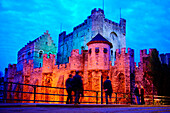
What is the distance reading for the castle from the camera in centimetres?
2338

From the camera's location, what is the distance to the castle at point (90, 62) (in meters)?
23.4

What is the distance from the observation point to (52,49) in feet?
153

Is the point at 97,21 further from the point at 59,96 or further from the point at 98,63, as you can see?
the point at 59,96

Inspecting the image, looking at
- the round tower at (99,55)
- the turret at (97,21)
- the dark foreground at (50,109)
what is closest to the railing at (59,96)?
the dark foreground at (50,109)

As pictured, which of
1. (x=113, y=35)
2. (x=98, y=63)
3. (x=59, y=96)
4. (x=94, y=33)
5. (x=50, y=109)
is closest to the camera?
(x=50, y=109)

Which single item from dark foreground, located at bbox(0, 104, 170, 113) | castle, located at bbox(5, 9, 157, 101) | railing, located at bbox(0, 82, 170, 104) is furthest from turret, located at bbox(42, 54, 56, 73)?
dark foreground, located at bbox(0, 104, 170, 113)

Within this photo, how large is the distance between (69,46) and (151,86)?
26460 mm

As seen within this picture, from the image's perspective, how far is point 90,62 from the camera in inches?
986

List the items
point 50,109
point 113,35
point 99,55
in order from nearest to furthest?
point 50,109, point 99,55, point 113,35

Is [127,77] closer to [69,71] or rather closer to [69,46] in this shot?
[69,71]

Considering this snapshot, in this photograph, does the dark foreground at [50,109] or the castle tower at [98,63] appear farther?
the castle tower at [98,63]

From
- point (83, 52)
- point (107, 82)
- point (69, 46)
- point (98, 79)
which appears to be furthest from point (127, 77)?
point (69, 46)

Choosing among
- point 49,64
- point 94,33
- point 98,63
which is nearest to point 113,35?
point 94,33

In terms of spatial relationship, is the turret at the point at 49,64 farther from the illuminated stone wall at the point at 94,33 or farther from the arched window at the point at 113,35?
the arched window at the point at 113,35
